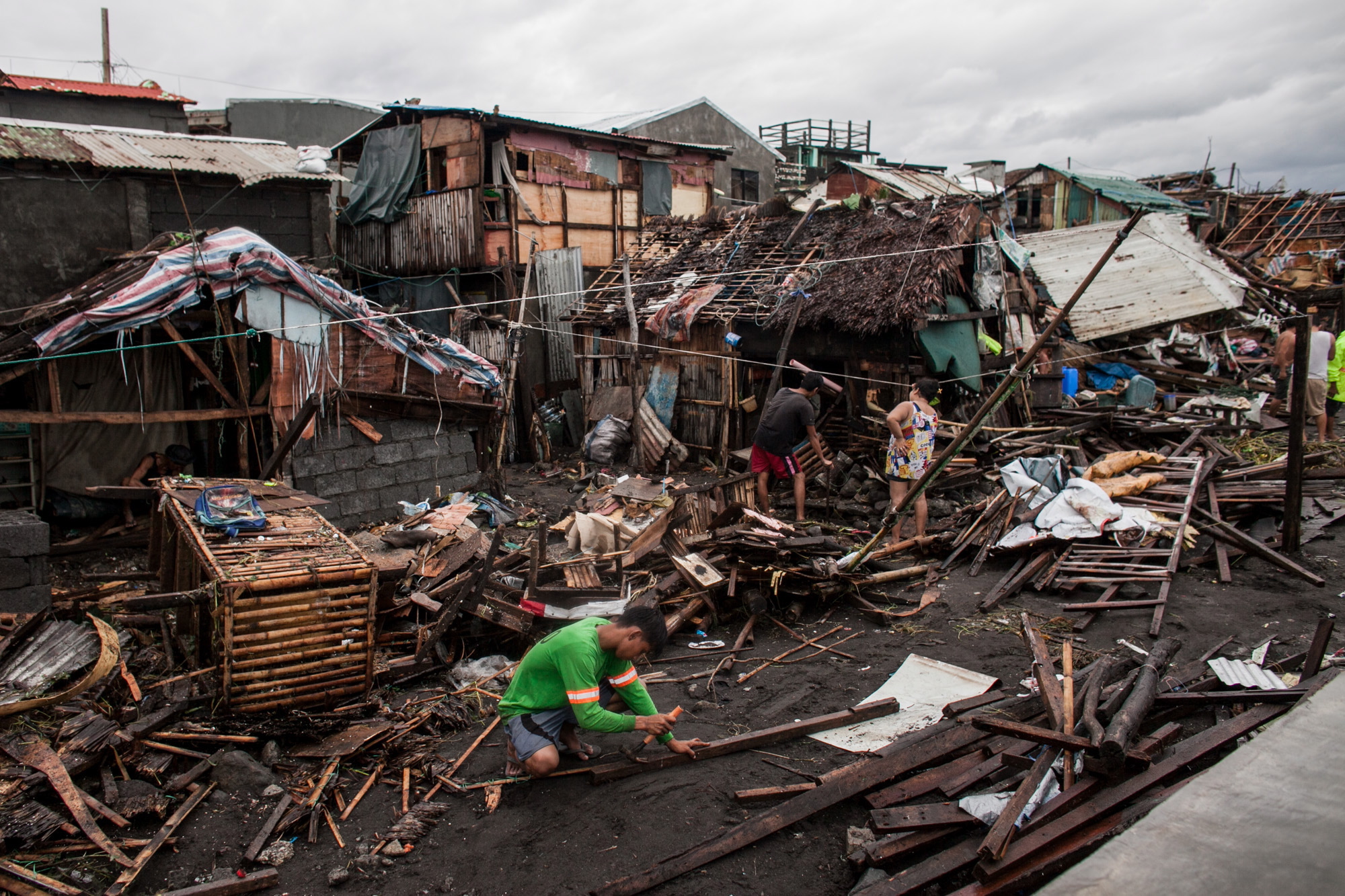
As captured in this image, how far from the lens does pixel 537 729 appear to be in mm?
4750

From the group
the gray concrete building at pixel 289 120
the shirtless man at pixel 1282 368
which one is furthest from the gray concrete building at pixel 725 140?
the shirtless man at pixel 1282 368

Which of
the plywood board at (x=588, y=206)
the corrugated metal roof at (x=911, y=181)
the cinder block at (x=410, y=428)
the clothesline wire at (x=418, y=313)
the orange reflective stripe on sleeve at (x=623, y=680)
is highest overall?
the corrugated metal roof at (x=911, y=181)

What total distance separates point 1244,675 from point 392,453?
→ 32.8 ft

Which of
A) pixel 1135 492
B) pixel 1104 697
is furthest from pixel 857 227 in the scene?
pixel 1104 697

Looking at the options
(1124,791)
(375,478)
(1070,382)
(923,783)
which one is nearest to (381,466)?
(375,478)

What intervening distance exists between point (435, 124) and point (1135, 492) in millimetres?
17292

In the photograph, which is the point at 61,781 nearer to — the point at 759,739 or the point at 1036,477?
the point at 759,739

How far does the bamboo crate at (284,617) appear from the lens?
5340 mm

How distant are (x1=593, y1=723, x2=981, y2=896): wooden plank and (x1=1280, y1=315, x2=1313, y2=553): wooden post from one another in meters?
5.61

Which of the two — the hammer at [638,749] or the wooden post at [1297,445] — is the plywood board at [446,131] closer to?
the wooden post at [1297,445]

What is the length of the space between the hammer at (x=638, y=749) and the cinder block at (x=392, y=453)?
7.36m

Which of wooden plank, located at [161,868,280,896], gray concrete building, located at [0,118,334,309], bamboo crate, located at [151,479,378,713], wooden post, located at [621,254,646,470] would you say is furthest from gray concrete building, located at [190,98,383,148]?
wooden plank, located at [161,868,280,896]

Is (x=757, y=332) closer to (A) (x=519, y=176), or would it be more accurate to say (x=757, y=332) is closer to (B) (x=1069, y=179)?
(A) (x=519, y=176)

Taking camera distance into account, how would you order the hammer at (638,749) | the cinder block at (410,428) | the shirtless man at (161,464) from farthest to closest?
the cinder block at (410,428) < the shirtless man at (161,464) < the hammer at (638,749)
